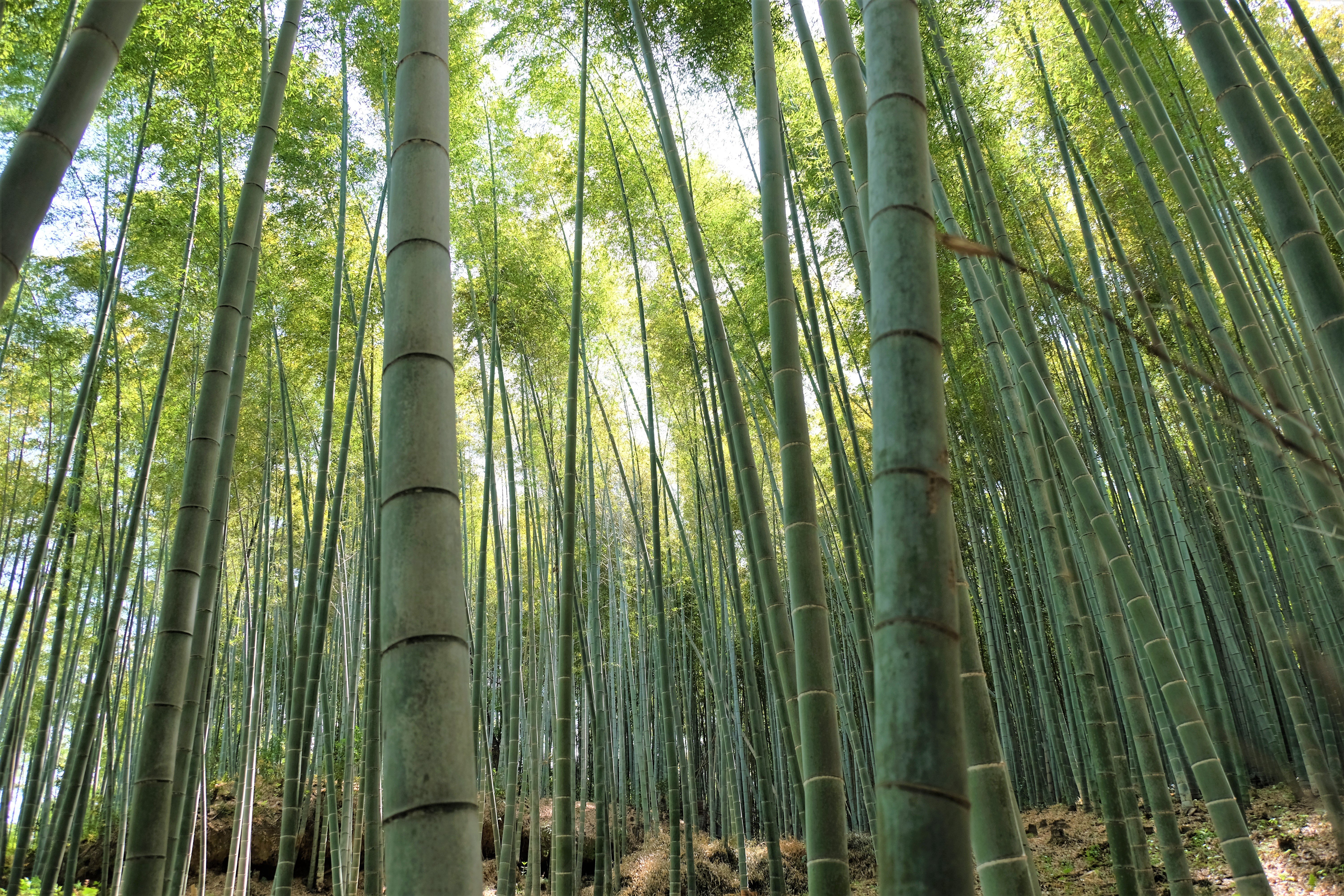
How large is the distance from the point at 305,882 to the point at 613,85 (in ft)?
22.2

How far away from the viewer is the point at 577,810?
7797mm

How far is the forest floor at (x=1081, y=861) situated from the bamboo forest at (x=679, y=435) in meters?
0.05

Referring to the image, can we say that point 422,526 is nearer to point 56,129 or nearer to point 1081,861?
point 56,129

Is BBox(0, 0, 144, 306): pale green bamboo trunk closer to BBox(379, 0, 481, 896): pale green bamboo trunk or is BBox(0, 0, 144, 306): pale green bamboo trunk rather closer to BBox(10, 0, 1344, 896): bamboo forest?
BBox(10, 0, 1344, 896): bamboo forest

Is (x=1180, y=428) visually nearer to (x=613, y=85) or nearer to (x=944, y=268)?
(x=944, y=268)

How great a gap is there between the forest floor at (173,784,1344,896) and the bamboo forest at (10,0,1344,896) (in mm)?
50

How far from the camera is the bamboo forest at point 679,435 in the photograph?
0.98 m

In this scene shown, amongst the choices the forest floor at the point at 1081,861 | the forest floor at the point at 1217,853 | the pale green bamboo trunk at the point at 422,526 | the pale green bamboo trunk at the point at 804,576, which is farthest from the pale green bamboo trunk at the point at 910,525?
the forest floor at the point at 1081,861

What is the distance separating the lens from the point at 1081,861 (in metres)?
4.36

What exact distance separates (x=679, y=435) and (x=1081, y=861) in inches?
197

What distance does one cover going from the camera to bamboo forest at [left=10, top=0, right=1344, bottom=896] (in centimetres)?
98

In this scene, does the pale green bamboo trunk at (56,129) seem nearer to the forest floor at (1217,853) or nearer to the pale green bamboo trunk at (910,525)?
the pale green bamboo trunk at (910,525)

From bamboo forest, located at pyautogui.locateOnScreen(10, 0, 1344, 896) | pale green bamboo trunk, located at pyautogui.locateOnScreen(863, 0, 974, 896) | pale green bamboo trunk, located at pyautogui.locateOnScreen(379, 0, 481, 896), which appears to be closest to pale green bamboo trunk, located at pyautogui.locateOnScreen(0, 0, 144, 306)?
bamboo forest, located at pyautogui.locateOnScreen(10, 0, 1344, 896)

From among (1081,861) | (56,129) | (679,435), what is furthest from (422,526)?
(679,435)
